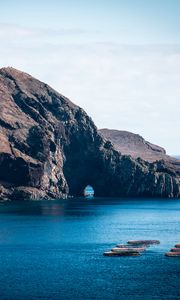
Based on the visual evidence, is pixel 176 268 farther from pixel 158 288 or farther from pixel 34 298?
pixel 34 298

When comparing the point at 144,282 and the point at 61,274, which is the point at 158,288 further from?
the point at 61,274

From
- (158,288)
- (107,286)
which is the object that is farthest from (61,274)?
(158,288)

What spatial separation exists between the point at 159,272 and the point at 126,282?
1569 cm

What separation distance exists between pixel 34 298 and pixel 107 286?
883 inches

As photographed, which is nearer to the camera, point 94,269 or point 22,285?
point 22,285

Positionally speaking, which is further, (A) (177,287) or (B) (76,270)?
(B) (76,270)

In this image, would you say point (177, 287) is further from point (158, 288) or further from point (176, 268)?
point (176, 268)

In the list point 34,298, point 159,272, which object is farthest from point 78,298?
point 159,272

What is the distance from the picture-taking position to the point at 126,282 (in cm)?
17988

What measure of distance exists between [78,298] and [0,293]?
65.1 feet

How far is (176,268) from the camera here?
652 feet

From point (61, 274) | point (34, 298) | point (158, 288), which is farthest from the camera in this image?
point (61, 274)

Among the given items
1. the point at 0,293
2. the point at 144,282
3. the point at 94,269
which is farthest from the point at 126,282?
the point at 0,293

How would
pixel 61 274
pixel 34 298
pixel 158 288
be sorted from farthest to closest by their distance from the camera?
pixel 61 274
pixel 158 288
pixel 34 298
